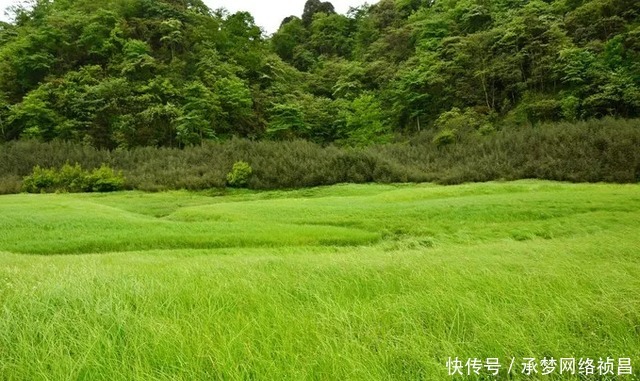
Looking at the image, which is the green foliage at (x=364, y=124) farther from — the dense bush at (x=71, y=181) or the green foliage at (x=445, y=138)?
the dense bush at (x=71, y=181)

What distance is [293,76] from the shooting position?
52906 millimetres

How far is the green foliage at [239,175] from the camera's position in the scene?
2959cm

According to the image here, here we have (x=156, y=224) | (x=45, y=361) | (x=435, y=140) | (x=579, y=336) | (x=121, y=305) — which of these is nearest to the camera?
(x=45, y=361)

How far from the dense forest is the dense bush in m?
8.17

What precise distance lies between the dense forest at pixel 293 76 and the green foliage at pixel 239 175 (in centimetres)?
990

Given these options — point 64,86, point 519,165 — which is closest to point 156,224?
point 519,165

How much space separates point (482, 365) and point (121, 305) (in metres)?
2.71

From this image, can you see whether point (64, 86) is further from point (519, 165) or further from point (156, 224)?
point (519, 165)

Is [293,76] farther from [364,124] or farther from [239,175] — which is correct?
[239,175]

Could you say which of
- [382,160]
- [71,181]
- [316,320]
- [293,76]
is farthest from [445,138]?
[316,320]

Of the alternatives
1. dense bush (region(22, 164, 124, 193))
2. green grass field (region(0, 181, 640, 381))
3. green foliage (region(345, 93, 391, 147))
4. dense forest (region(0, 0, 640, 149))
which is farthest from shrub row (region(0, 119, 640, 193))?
green grass field (region(0, 181, 640, 381))

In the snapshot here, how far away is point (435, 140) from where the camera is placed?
32594 millimetres

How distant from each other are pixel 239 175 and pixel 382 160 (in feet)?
34.2

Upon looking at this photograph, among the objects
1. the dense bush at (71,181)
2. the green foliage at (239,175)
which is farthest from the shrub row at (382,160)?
the dense bush at (71,181)
